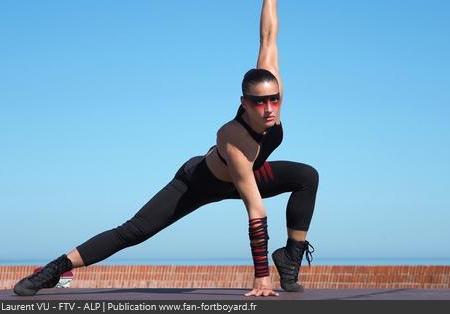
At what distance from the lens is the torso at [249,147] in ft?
14.8

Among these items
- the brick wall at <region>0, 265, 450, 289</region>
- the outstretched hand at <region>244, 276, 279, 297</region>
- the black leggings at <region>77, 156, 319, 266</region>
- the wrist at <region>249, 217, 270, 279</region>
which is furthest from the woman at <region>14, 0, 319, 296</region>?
the brick wall at <region>0, 265, 450, 289</region>

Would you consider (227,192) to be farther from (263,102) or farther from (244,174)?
(263,102)

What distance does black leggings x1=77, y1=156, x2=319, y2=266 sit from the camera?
15.9ft

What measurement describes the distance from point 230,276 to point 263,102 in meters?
7.02

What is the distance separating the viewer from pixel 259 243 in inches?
175

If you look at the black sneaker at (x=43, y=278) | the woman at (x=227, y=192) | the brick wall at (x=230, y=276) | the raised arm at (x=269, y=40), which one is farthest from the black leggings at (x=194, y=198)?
the brick wall at (x=230, y=276)

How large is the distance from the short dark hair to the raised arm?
Result: 0.89 feet

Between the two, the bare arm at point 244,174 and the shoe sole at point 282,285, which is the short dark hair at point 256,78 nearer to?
the bare arm at point 244,174

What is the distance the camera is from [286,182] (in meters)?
4.91

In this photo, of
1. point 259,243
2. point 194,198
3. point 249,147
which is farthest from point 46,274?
point 249,147

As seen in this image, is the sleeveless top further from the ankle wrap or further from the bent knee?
the ankle wrap
